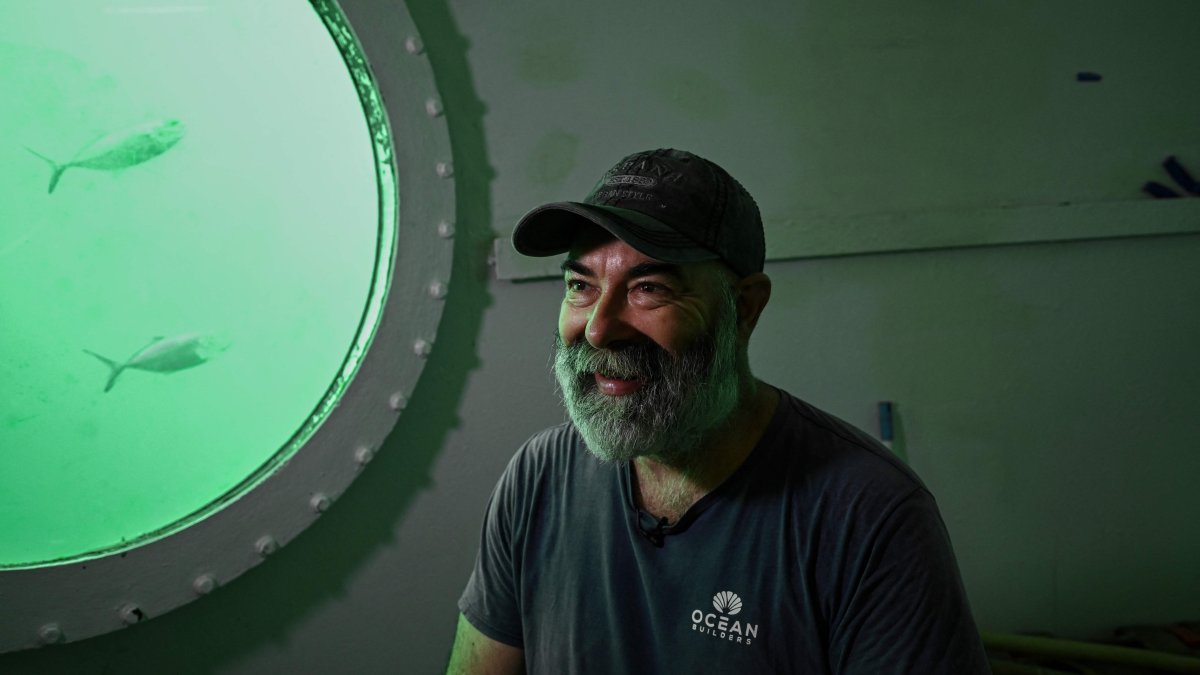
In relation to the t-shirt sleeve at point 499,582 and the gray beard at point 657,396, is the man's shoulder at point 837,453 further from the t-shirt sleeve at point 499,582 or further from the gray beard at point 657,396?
the t-shirt sleeve at point 499,582

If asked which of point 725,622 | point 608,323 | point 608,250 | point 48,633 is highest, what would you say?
point 608,250

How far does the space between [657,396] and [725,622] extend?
31 cm

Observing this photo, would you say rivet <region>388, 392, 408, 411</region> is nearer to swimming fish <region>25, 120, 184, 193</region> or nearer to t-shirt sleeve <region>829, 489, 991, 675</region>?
Result: swimming fish <region>25, 120, 184, 193</region>

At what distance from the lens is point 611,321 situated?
1.12 meters

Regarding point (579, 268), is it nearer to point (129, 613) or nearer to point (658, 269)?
point (658, 269)

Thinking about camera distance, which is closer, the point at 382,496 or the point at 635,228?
the point at 635,228

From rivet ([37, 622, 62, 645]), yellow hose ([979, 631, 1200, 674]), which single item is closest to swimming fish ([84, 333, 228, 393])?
rivet ([37, 622, 62, 645])

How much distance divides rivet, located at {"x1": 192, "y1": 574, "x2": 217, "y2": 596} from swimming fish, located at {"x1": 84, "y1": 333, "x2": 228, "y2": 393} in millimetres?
410

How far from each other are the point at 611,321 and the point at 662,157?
26 cm

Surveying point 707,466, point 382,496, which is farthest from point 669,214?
point 382,496

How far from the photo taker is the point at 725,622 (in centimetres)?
109

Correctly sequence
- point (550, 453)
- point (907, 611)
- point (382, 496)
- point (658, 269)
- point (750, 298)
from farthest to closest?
point (382, 496)
point (550, 453)
point (750, 298)
point (658, 269)
point (907, 611)

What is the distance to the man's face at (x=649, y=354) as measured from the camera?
1118 mm

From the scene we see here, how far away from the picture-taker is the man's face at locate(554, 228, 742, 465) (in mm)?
1118
